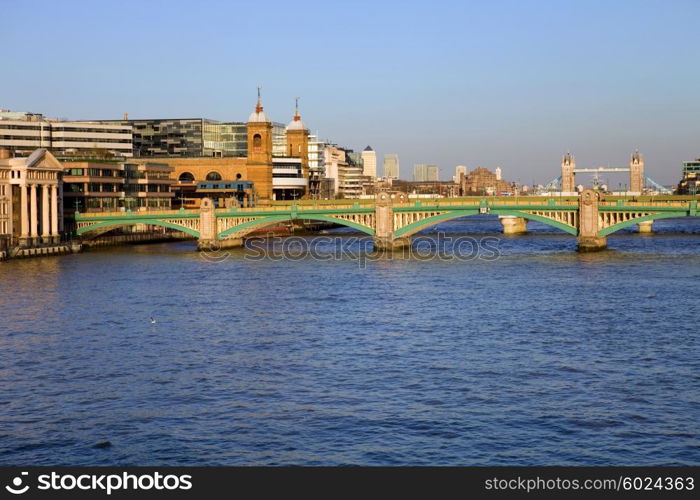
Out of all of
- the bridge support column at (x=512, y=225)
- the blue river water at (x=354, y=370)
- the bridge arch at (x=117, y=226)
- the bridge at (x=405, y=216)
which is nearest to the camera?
the blue river water at (x=354, y=370)

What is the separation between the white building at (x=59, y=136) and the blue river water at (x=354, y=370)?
336ft

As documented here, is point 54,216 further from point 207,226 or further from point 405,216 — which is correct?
point 405,216

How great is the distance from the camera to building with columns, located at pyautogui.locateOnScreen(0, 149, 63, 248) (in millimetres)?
115938

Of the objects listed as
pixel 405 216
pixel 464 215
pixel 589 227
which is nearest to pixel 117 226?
pixel 405 216

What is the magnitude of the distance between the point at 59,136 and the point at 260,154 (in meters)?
34.8

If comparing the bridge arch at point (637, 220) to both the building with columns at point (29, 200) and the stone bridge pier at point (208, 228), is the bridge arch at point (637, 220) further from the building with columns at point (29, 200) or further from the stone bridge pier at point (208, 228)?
the building with columns at point (29, 200)

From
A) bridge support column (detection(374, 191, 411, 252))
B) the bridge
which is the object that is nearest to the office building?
the bridge

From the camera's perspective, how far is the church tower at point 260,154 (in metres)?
189

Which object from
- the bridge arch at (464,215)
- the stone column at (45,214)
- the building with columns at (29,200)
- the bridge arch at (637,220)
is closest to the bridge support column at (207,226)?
the building with columns at (29,200)

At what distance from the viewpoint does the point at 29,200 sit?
12100cm

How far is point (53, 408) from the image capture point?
39.4 m

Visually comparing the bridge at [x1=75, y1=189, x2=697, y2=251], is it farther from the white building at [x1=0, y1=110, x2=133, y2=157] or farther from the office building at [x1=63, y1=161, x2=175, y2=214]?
the white building at [x1=0, y1=110, x2=133, y2=157]
